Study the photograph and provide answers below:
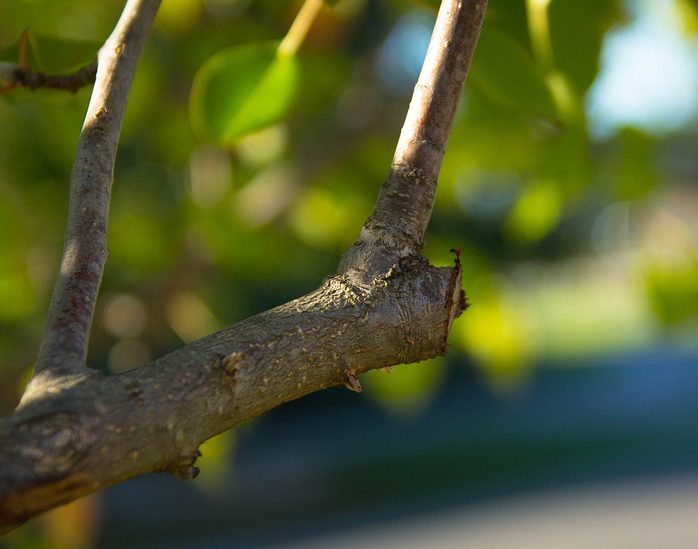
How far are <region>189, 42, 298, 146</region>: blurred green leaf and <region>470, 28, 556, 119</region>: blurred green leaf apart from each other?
132 millimetres

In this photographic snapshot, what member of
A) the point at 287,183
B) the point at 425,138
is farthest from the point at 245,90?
the point at 287,183

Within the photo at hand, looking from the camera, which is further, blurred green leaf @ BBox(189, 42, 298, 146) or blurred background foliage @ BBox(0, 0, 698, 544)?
blurred background foliage @ BBox(0, 0, 698, 544)

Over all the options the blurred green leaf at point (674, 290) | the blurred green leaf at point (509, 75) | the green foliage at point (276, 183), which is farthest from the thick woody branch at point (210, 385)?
the blurred green leaf at point (674, 290)

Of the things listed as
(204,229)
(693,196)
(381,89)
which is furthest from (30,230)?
(693,196)

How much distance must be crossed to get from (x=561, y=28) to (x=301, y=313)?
28 centimetres

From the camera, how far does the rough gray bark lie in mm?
240

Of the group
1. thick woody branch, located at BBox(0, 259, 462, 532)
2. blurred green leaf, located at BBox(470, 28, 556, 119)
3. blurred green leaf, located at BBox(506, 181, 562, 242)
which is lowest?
thick woody branch, located at BBox(0, 259, 462, 532)

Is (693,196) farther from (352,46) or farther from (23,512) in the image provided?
(23,512)

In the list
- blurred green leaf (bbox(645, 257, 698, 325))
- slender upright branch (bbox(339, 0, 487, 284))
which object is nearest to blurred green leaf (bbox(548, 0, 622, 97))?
slender upright branch (bbox(339, 0, 487, 284))

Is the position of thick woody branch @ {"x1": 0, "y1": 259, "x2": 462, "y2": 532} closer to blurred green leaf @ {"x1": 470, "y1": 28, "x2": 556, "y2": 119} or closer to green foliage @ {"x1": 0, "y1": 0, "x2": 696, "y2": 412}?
blurred green leaf @ {"x1": 470, "y1": 28, "x2": 556, "y2": 119}

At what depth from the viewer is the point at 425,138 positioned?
35 centimetres

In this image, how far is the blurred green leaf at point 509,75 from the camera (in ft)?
1.57

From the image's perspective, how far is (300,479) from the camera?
4949mm

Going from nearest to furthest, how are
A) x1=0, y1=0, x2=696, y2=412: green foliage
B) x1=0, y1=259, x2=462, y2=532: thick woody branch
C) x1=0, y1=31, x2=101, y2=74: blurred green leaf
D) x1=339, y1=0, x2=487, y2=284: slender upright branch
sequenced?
x1=0, y1=259, x2=462, y2=532: thick woody branch
x1=339, y1=0, x2=487, y2=284: slender upright branch
x1=0, y1=31, x2=101, y2=74: blurred green leaf
x1=0, y1=0, x2=696, y2=412: green foliage
